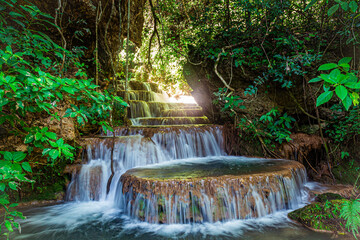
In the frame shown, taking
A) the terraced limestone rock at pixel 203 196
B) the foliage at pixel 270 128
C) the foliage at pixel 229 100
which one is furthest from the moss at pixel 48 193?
the foliage at pixel 270 128

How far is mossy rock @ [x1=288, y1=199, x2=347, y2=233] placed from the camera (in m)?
2.75

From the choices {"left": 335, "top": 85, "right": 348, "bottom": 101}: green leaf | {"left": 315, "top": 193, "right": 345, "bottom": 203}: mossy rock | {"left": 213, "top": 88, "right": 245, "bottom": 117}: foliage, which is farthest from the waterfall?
{"left": 335, "top": 85, "right": 348, "bottom": 101}: green leaf

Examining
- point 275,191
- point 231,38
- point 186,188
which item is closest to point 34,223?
point 186,188

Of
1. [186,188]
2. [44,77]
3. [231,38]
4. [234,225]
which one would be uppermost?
[231,38]

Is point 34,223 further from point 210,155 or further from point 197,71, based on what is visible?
point 197,71

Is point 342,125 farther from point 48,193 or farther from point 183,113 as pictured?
point 48,193

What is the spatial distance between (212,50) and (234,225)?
4.64 meters

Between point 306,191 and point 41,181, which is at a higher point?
point 41,181

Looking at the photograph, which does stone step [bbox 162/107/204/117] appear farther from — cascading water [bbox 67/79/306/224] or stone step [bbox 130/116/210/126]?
cascading water [bbox 67/79/306/224]

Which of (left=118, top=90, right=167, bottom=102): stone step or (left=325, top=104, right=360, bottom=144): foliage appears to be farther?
(left=118, top=90, right=167, bottom=102): stone step

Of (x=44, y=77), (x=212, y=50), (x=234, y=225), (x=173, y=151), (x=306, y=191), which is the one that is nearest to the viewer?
(x=44, y=77)

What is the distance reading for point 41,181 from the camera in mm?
4141

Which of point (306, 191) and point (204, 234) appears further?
point (306, 191)

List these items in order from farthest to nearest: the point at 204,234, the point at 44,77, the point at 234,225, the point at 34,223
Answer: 1. the point at 34,223
2. the point at 234,225
3. the point at 204,234
4. the point at 44,77
